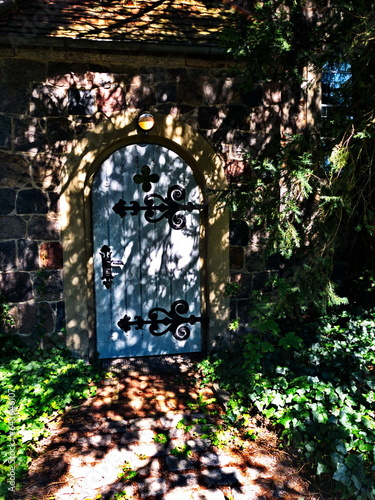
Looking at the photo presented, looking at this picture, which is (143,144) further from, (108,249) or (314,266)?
(314,266)

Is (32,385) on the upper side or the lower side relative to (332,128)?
lower

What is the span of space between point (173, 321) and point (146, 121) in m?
2.20

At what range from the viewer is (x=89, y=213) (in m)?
4.27

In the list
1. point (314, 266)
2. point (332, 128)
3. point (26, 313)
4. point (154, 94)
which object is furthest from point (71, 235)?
point (332, 128)

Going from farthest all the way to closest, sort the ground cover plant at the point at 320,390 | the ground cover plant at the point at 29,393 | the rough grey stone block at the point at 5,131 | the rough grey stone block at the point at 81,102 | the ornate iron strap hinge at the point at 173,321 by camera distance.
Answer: the ornate iron strap hinge at the point at 173,321, the rough grey stone block at the point at 81,102, the rough grey stone block at the point at 5,131, the ground cover plant at the point at 29,393, the ground cover plant at the point at 320,390

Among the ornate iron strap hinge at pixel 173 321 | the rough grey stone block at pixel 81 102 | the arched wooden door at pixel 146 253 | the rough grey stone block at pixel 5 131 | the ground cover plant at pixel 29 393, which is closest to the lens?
the ground cover plant at pixel 29 393

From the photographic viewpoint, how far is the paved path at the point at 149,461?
2486 millimetres

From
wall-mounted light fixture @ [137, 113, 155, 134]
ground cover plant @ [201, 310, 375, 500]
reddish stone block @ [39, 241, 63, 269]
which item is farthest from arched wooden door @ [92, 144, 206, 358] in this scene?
ground cover plant @ [201, 310, 375, 500]

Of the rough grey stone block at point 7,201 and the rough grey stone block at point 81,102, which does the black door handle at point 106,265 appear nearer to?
the rough grey stone block at point 7,201

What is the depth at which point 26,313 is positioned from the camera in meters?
4.15

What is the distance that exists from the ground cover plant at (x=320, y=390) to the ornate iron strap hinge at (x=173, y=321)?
1.46 feet

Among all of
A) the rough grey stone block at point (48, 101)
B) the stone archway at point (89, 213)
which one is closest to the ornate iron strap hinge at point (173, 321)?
the stone archway at point (89, 213)

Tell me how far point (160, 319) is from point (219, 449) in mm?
1851

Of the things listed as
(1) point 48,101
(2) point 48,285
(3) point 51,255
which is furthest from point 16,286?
(1) point 48,101
